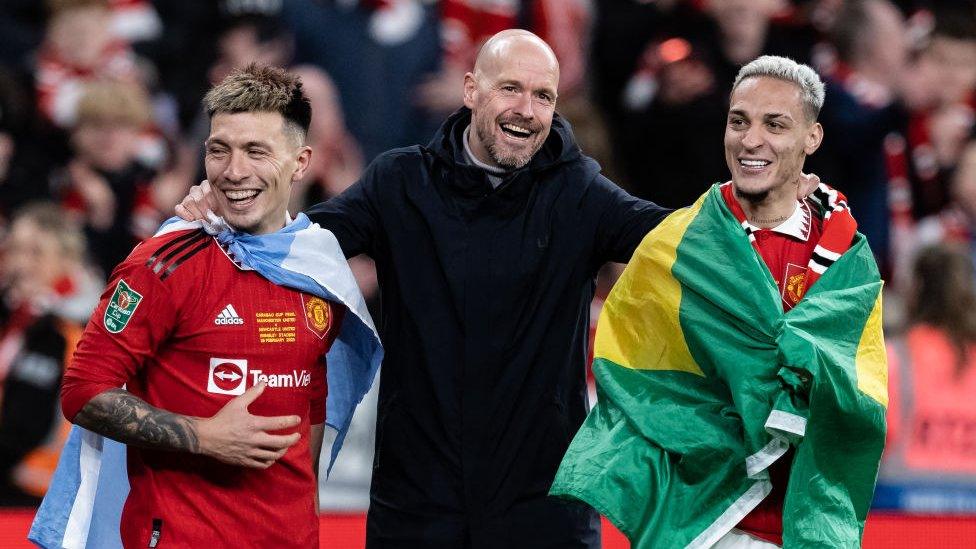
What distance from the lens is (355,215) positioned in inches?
152

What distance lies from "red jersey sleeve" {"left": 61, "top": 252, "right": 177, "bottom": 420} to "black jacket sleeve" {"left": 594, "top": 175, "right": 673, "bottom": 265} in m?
1.20

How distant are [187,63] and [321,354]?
3737 mm

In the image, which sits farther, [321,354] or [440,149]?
[440,149]

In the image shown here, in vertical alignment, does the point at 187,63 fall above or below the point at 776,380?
above

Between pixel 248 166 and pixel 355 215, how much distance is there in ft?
2.02

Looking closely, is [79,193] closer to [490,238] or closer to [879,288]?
[490,238]

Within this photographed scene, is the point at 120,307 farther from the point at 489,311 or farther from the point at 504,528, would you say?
the point at 504,528

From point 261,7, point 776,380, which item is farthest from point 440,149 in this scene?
A: point 261,7

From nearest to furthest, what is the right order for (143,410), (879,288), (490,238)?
1. (143,410)
2. (879,288)
3. (490,238)

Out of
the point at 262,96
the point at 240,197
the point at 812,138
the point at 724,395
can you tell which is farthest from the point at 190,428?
the point at 812,138

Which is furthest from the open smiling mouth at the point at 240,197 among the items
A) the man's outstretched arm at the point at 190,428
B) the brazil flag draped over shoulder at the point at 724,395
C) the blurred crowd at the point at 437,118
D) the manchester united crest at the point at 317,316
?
the blurred crowd at the point at 437,118

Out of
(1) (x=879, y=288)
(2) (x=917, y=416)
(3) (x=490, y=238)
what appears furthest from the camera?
(2) (x=917, y=416)

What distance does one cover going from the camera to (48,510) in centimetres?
328

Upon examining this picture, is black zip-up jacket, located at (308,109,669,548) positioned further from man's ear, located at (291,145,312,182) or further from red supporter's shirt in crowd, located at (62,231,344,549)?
red supporter's shirt in crowd, located at (62,231,344,549)
